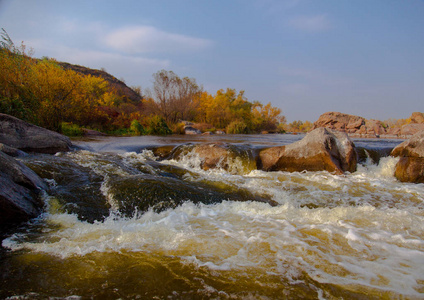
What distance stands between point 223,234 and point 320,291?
4.11 feet

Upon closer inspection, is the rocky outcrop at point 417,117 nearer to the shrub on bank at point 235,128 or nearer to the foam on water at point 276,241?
the shrub on bank at point 235,128

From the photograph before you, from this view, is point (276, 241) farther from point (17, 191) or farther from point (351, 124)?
point (351, 124)

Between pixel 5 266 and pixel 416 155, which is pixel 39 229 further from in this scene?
pixel 416 155

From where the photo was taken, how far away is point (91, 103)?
17.5 m

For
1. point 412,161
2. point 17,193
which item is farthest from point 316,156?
point 17,193

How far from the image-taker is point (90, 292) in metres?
1.70

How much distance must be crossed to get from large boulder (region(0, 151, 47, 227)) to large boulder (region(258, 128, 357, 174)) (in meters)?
5.77

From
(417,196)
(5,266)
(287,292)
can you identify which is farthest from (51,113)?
(417,196)

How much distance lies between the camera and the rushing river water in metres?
1.79

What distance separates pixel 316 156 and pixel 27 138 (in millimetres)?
8263

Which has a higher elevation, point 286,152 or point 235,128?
point 235,128

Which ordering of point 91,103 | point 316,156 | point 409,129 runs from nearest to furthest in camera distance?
point 316,156 → point 91,103 → point 409,129

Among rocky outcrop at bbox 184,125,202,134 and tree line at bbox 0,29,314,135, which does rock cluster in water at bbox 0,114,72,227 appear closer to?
tree line at bbox 0,29,314,135

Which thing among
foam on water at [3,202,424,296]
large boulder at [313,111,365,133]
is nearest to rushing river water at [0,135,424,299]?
foam on water at [3,202,424,296]
